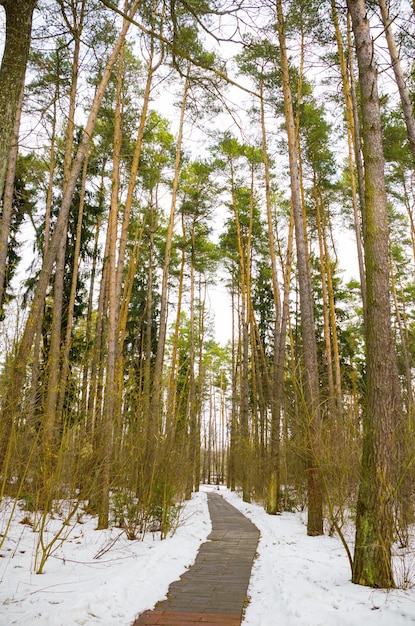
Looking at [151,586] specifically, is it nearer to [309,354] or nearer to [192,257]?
[309,354]

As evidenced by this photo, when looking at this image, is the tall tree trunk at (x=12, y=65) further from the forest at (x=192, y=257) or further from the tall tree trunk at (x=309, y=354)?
the tall tree trunk at (x=309, y=354)

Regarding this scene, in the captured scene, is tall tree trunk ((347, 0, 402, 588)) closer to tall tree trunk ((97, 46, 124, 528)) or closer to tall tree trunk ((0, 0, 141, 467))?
tall tree trunk ((0, 0, 141, 467))

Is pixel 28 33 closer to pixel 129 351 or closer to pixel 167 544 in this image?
pixel 167 544

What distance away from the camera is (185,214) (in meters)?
16.2

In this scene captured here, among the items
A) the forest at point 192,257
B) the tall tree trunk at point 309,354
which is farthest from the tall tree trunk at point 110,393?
the tall tree trunk at point 309,354

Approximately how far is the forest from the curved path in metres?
1.17

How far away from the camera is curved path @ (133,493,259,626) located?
123 inches

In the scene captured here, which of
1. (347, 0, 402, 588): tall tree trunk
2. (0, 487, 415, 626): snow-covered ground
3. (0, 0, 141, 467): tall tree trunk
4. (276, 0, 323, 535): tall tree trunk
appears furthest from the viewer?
(276, 0, 323, 535): tall tree trunk

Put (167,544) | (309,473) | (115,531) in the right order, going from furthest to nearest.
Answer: (309,473)
(115,531)
(167,544)

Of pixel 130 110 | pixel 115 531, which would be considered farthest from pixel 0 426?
pixel 130 110

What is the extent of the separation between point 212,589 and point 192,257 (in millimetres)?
13680

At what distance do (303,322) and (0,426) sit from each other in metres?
5.73

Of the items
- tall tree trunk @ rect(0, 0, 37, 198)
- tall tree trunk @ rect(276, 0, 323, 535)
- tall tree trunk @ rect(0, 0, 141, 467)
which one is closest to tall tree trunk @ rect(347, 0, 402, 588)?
tall tree trunk @ rect(276, 0, 323, 535)

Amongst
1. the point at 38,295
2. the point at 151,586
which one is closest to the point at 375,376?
the point at 151,586
